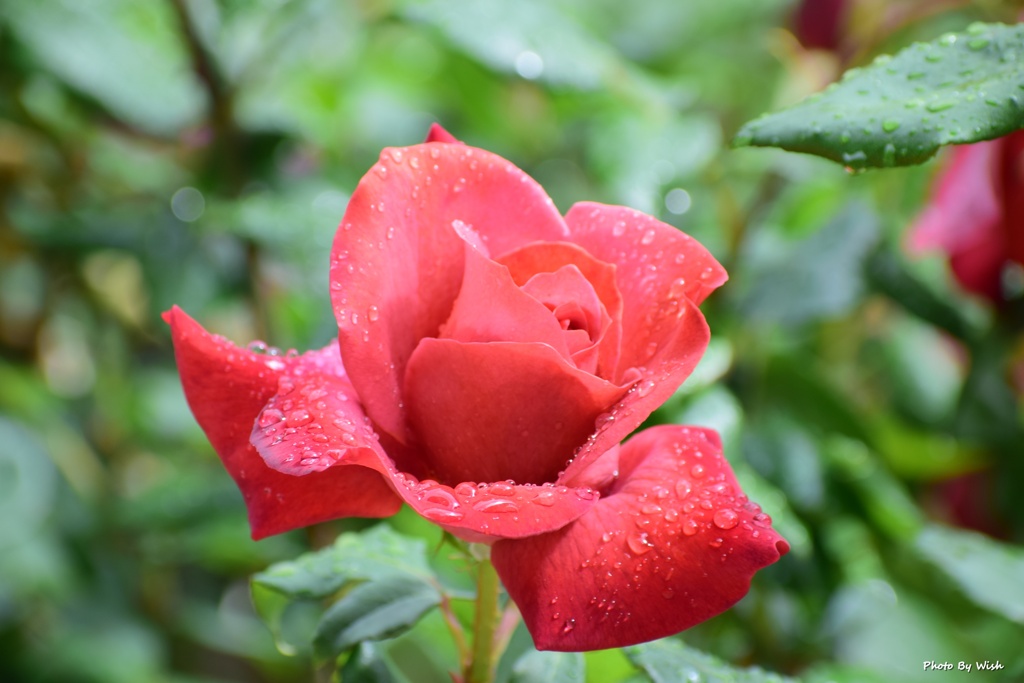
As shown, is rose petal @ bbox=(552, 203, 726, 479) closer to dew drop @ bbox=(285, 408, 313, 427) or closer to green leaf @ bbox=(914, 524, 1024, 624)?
dew drop @ bbox=(285, 408, 313, 427)

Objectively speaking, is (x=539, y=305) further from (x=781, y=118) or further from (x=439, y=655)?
(x=439, y=655)

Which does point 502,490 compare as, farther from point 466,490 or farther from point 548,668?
point 548,668

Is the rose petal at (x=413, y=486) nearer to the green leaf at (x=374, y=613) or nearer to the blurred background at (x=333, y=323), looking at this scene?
the green leaf at (x=374, y=613)

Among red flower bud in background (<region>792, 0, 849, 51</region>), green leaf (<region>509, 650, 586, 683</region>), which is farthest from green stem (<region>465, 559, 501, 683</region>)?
red flower bud in background (<region>792, 0, 849, 51</region>)

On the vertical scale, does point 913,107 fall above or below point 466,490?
above

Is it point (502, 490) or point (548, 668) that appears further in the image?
point (548, 668)

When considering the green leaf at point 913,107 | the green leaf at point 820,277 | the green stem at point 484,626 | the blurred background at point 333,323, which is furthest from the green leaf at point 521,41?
the green stem at point 484,626

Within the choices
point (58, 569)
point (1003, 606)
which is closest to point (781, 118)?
point (1003, 606)

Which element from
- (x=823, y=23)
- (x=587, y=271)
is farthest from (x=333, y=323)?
(x=823, y=23)
